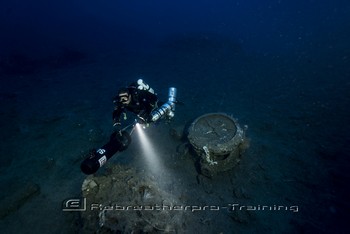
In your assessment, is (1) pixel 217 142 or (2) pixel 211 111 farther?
(2) pixel 211 111

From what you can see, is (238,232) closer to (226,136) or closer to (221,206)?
(221,206)

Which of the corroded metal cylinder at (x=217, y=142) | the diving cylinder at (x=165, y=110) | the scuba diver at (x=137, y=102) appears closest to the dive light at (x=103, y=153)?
the scuba diver at (x=137, y=102)

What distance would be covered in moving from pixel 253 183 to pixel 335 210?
1.82 metres

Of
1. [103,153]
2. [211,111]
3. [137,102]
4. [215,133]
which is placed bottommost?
[211,111]

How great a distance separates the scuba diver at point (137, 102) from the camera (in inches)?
223

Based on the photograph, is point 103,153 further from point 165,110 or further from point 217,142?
point 217,142

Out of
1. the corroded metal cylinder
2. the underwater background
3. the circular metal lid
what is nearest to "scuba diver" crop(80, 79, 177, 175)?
the circular metal lid

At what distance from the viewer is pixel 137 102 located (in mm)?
5914

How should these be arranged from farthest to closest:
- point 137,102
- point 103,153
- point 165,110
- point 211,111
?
point 211,111 → point 165,110 → point 137,102 → point 103,153

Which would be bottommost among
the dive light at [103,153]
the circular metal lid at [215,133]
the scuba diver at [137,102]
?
the circular metal lid at [215,133]

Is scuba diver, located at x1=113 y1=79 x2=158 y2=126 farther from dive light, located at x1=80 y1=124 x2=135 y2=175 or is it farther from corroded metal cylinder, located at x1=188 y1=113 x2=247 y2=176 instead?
corroded metal cylinder, located at x1=188 y1=113 x2=247 y2=176

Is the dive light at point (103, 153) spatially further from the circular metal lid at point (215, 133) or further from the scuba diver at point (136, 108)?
the circular metal lid at point (215, 133)

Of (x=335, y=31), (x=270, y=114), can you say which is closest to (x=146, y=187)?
(x=270, y=114)

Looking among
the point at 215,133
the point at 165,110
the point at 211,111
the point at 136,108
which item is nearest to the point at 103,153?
the point at 136,108
